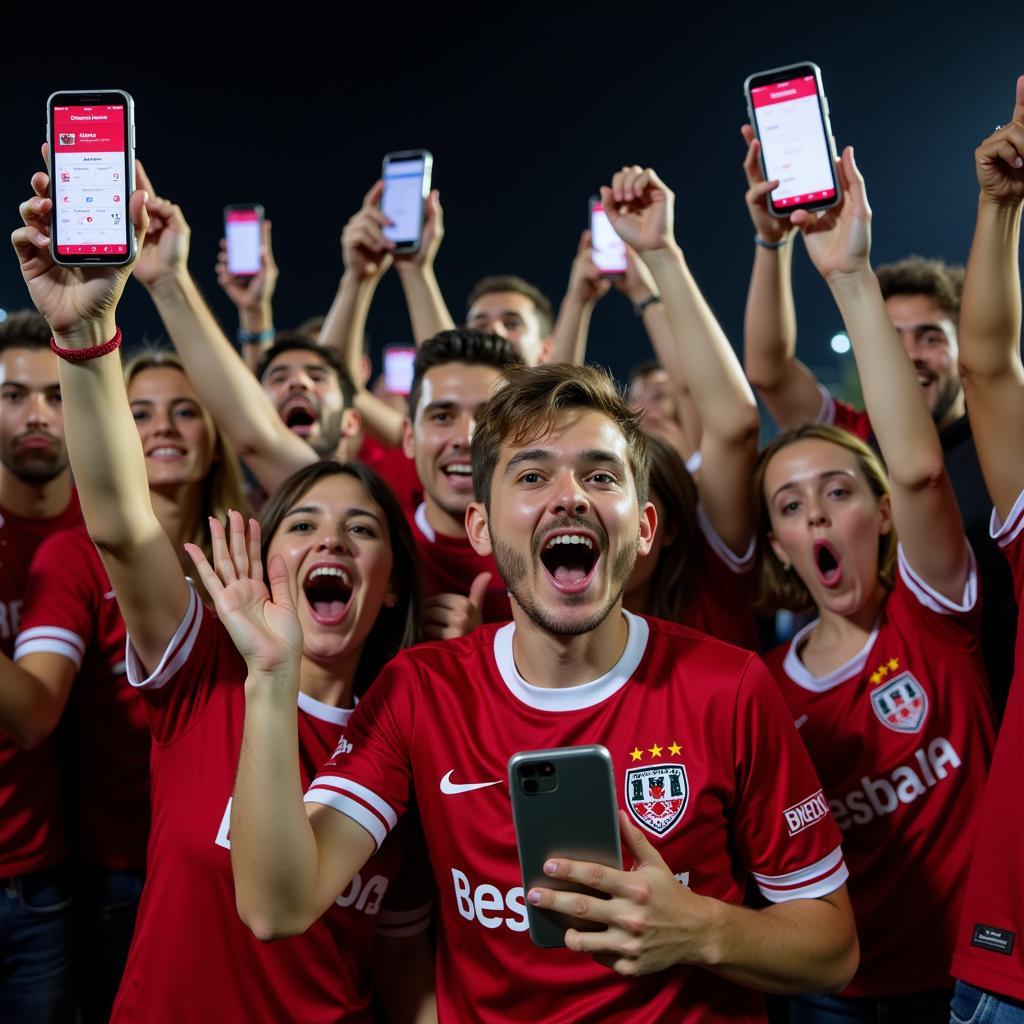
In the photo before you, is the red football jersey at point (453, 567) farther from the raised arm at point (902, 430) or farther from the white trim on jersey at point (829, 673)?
the raised arm at point (902, 430)

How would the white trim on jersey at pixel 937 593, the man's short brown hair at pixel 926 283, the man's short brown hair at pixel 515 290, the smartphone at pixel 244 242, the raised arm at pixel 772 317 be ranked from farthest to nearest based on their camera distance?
the man's short brown hair at pixel 515 290, the smartphone at pixel 244 242, the man's short brown hair at pixel 926 283, the raised arm at pixel 772 317, the white trim on jersey at pixel 937 593

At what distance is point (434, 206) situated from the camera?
13.0ft

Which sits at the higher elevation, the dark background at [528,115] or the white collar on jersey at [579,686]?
the dark background at [528,115]

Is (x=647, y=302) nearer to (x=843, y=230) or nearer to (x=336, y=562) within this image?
(x=843, y=230)

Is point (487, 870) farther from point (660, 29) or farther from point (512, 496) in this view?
point (660, 29)

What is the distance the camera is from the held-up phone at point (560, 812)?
151 cm

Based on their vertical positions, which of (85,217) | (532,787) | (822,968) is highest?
(85,217)

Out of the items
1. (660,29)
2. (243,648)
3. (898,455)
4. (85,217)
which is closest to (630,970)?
(243,648)

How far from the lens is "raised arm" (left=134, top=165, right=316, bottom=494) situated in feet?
9.07

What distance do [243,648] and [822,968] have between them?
3.59ft

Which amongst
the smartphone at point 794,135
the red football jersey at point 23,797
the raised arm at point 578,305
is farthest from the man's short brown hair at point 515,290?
the red football jersey at point 23,797

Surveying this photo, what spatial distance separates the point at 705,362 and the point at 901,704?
0.97 meters

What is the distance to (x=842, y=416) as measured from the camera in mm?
3643

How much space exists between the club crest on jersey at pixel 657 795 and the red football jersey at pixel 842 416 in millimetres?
1959
